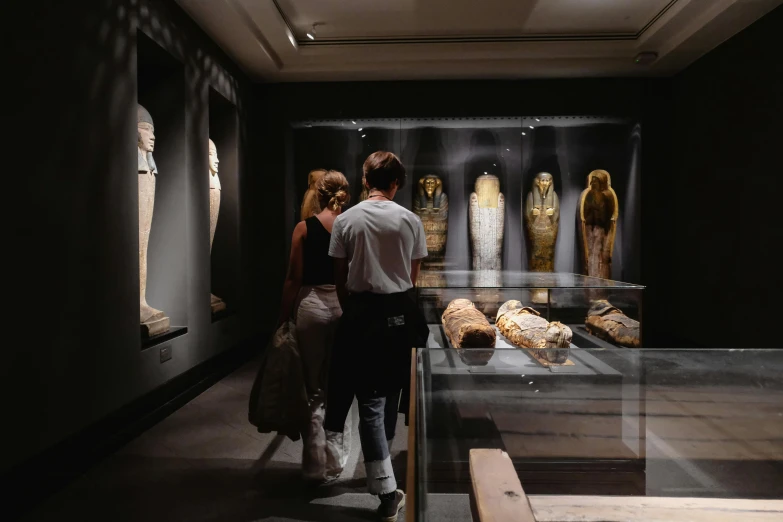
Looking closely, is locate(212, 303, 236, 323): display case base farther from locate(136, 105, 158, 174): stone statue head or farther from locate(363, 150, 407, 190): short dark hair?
locate(363, 150, 407, 190): short dark hair

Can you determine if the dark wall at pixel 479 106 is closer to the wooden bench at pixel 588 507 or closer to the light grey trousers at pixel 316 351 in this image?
the light grey trousers at pixel 316 351

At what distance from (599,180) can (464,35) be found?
70.0 inches

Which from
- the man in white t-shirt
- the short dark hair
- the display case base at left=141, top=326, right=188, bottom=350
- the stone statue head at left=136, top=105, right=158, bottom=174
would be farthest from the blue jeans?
the stone statue head at left=136, top=105, right=158, bottom=174

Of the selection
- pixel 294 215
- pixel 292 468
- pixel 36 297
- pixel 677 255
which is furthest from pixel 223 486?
pixel 677 255

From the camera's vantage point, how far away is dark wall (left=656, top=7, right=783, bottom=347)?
3.73 m

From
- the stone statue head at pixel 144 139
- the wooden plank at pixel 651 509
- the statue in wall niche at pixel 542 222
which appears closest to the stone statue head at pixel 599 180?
the statue in wall niche at pixel 542 222

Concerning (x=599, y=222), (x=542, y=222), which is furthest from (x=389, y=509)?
(x=599, y=222)

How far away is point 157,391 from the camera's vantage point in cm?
327

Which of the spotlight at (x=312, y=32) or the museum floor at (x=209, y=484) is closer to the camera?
the museum floor at (x=209, y=484)

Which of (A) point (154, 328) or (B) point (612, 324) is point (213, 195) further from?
(B) point (612, 324)

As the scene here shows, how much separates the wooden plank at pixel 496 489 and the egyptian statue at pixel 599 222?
4.51 meters

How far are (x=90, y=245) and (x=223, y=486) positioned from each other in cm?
125

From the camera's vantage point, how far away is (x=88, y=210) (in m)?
2.53

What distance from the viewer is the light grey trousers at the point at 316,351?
219 cm
